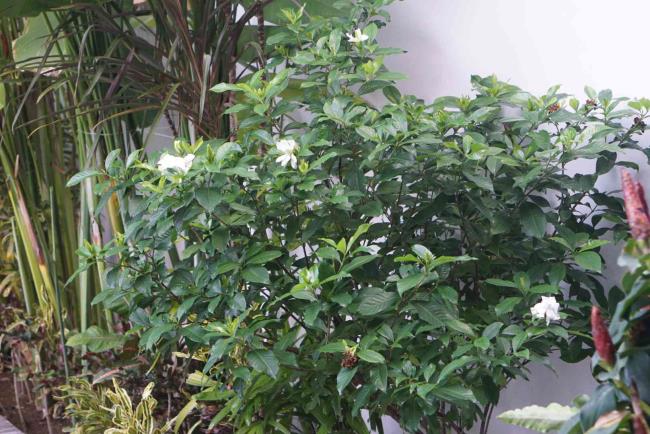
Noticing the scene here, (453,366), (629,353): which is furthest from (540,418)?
(453,366)

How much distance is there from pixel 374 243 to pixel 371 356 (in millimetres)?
384

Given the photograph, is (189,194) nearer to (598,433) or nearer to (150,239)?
(150,239)

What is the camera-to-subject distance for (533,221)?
1.86 metres

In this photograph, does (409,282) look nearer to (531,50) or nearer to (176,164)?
(176,164)

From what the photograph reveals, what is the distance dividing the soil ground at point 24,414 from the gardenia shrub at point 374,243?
57.4 inches

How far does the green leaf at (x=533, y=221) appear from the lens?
1.84 metres

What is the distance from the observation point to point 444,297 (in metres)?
1.68

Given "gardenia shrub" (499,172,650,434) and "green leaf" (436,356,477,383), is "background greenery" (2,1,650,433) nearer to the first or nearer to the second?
"green leaf" (436,356,477,383)

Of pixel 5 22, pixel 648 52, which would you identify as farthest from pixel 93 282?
pixel 648 52

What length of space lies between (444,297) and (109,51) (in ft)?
4.14

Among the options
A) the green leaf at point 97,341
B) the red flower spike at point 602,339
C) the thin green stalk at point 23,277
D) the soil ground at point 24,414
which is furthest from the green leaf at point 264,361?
the thin green stalk at point 23,277

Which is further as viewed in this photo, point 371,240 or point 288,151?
point 371,240

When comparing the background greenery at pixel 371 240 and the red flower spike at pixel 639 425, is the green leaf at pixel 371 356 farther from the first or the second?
the red flower spike at pixel 639 425

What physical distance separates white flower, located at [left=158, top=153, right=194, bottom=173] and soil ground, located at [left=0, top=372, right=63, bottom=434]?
1832mm
